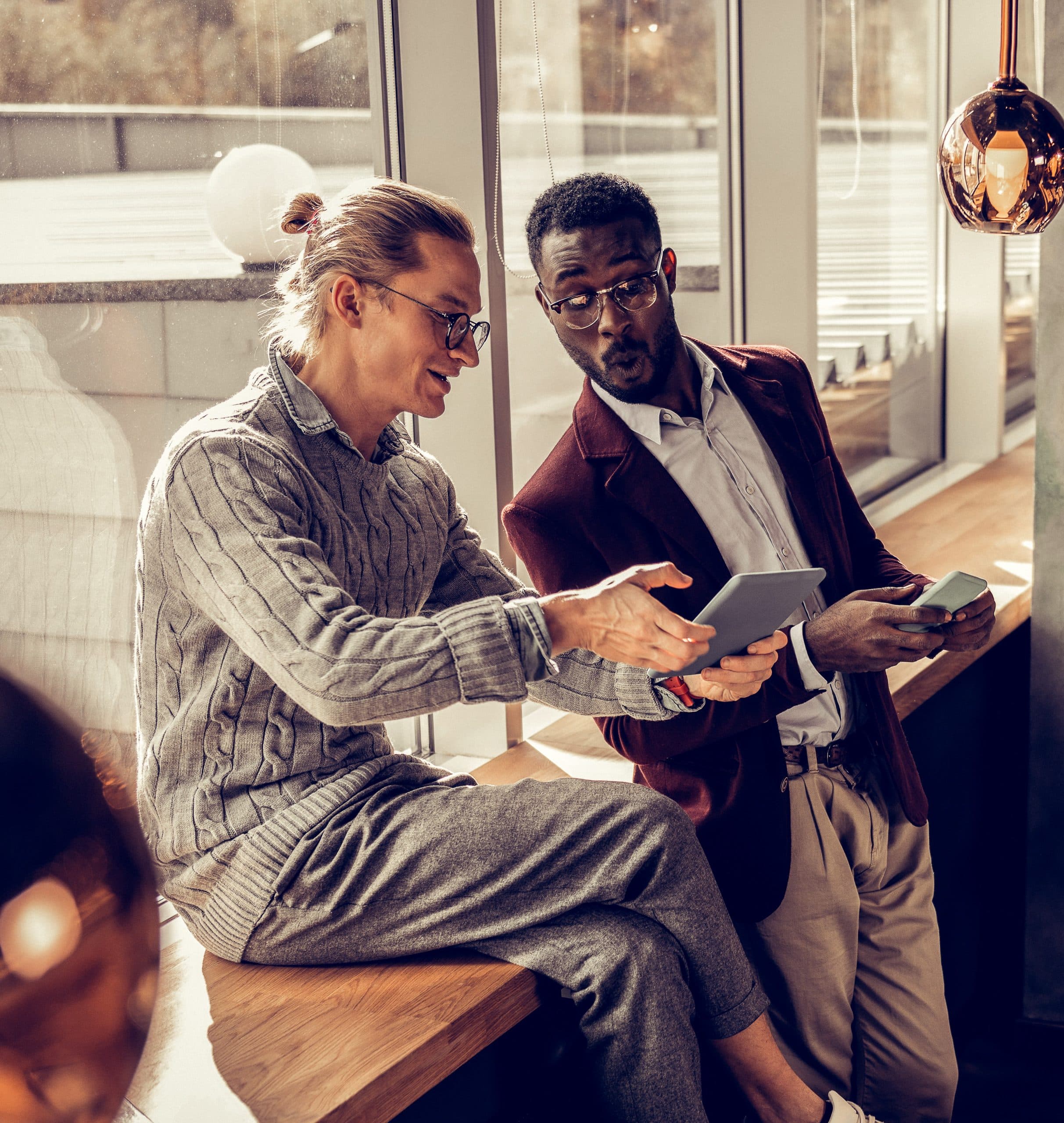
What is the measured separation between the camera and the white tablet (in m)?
1.47

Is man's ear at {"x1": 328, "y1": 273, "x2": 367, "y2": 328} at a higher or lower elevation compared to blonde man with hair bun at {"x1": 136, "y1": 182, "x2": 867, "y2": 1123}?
higher

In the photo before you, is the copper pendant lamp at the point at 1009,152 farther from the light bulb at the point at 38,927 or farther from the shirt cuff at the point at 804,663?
the light bulb at the point at 38,927

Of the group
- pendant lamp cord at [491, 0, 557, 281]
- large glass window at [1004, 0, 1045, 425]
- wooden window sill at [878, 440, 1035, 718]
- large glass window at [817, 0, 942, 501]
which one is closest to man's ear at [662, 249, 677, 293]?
pendant lamp cord at [491, 0, 557, 281]

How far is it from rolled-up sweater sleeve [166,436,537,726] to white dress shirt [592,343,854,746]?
26.4 inches

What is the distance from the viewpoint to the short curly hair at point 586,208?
75.9 inches

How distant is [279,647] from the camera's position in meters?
1.33

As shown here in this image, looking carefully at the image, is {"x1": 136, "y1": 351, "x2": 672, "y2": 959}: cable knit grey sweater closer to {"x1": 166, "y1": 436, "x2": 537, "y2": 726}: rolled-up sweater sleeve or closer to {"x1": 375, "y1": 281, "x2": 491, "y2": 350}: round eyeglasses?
{"x1": 166, "y1": 436, "x2": 537, "y2": 726}: rolled-up sweater sleeve

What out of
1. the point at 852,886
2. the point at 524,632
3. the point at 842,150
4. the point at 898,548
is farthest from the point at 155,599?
the point at 842,150

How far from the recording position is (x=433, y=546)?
1.79 m

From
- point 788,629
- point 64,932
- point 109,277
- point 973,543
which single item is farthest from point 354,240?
point 973,543

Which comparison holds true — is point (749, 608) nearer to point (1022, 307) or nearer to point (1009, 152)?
point (1009, 152)

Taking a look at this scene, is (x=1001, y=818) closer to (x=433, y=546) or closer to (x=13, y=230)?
(x=433, y=546)

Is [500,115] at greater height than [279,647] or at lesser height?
greater

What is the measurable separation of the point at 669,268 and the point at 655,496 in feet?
1.35
